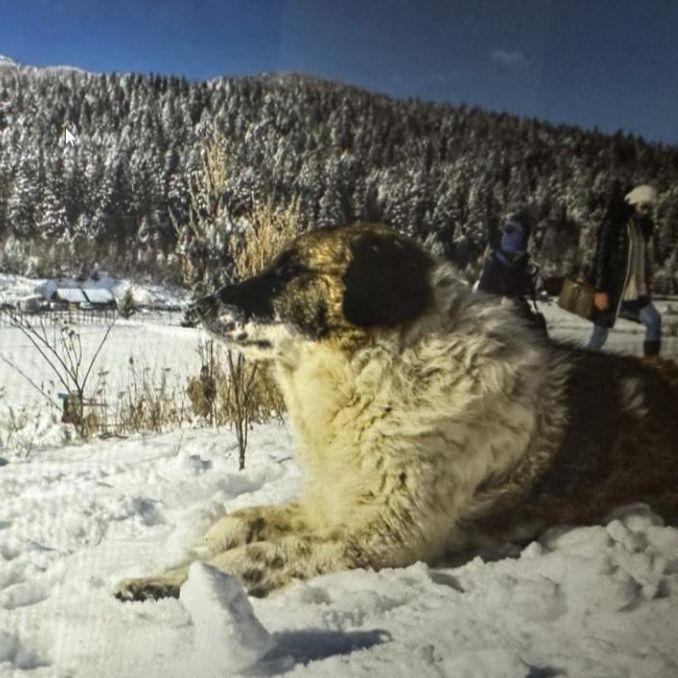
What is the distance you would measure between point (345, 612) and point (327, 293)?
686 millimetres

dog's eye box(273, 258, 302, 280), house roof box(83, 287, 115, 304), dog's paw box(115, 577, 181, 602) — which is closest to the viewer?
dog's paw box(115, 577, 181, 602)

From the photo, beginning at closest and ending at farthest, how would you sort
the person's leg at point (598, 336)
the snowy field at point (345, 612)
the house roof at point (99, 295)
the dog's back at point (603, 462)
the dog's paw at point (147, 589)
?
the snowy field at point (345, 612) < the dog's paw at point (147, 589) < the dog's back at point (603, 462) < the person's leg at point (598, 336) < the house roof at point (99, 295)

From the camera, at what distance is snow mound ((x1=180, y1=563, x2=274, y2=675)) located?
1.04m

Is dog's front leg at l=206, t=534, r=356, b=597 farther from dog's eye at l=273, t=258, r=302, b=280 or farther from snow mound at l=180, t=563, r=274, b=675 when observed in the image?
dog's eye at l=273, t=258, r=302, b=280

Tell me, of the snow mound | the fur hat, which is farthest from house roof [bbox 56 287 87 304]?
the fur hat

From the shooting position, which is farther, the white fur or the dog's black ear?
the dog's black ear

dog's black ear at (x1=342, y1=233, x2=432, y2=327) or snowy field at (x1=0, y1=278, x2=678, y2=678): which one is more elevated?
dog's black ear at (x1=342, y1=233, x2=432, y2=327)

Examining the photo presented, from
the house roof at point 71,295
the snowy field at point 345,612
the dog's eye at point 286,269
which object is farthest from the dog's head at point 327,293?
the house roof at point 71,295

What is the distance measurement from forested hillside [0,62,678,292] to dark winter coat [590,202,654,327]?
4cm

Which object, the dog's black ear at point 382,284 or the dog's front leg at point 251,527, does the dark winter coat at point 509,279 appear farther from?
the dog's front leg at point 251,527

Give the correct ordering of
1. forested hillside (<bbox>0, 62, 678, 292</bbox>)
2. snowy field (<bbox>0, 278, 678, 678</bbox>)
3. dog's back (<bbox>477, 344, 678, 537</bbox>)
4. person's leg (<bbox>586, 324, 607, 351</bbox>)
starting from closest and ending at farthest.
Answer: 1. snowy field (<bbox>0, 278, 678, 678</bbox>)
2. dog's back (<bbox>477, 344, 678, 537</bbox>)
3. forested hillside (<bbox>0, 62, 678, 292</bbox>)
4. person's leg (<bbox>586, 324, 607, 351</bbox>)

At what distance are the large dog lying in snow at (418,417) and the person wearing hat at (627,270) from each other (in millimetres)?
314

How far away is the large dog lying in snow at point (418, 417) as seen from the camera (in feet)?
4.56

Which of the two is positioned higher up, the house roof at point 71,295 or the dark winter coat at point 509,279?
the dark winter coat at point 509,279
